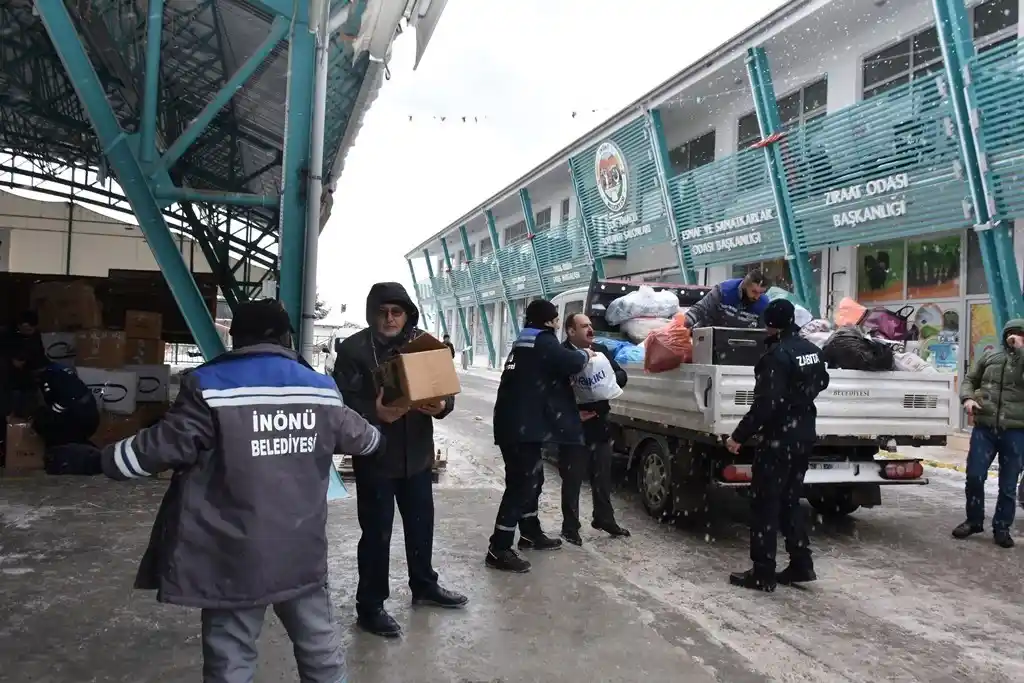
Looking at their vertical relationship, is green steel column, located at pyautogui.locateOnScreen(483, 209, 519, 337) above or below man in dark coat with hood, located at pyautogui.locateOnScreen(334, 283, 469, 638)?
above

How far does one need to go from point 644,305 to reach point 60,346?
650cm

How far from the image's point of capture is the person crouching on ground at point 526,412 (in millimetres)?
5098

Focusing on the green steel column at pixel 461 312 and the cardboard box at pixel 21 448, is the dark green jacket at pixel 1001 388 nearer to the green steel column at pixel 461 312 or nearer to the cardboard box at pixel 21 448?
the cardboard box at pixel 21 448

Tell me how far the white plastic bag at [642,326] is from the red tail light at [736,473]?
2.26 metres

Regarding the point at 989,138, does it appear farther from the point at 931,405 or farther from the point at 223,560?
the point at 223,560

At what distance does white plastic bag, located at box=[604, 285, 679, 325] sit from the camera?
7938 millimetres

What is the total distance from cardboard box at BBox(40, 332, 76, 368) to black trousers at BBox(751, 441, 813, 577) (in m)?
7.44

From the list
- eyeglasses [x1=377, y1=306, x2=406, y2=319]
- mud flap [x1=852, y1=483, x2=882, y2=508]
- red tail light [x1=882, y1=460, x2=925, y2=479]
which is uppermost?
eyeglasses [x1=377, y1=306, x2=406, y2=319]

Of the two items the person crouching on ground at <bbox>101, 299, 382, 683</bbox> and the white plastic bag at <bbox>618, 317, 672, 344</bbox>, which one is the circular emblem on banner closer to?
the white plastic bag at <bbox>618, 317, 672, 344</bbox>

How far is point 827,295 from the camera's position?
14.0 metres

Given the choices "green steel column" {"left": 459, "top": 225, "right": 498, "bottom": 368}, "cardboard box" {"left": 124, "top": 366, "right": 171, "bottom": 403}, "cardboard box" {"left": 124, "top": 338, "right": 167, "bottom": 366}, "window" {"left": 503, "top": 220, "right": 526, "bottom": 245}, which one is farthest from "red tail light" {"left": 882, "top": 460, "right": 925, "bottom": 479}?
"green steel column" {"left": 459, "top": 225, "right": 498, "bottom": 368}

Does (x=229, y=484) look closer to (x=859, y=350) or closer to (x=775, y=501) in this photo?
(x=775, y=501)

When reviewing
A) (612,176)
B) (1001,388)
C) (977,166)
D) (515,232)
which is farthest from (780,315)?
(515,232)

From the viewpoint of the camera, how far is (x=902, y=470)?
6.25 m
